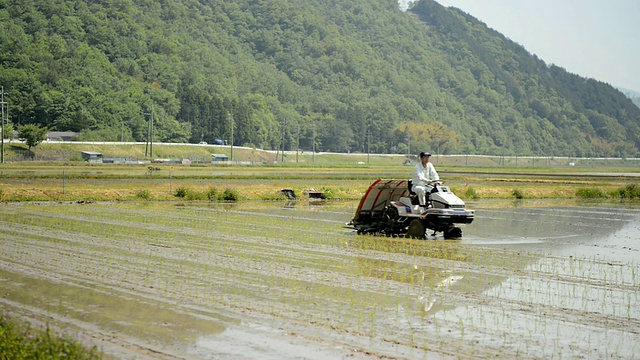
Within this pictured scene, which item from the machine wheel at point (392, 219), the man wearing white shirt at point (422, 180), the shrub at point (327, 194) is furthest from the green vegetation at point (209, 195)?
the man wearing white shirt at point (422, 180)

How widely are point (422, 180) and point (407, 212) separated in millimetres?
1059

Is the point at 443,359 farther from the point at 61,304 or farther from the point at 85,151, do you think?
the point at 85,151

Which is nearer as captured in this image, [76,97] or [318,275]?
[318,275]

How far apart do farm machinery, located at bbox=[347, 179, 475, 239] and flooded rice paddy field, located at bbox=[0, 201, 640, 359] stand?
0.66m

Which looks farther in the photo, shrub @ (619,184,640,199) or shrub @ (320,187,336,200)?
shrub @ (619,184,640,199)

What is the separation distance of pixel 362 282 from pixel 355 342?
4890mm

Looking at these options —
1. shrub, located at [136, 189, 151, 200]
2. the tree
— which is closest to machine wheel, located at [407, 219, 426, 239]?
shrub, located at [136, 189, 151, 200]

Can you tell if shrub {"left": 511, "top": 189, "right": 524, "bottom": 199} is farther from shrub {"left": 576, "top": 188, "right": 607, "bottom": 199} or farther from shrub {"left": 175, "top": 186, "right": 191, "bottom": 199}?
shrub {"left": 175, "top": 186, "right": 191, "bottom": 199}

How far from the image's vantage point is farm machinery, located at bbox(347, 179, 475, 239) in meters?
24.4

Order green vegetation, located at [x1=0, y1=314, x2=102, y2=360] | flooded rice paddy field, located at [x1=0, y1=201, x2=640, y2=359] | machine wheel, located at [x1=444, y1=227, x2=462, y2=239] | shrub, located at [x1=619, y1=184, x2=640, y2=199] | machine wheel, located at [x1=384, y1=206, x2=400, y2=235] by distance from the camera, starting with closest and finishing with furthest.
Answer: green vegetation, located at [x1=0, y1=314, x2=102, y2=360] < flooded rice paddy field, located at [x1=0, y1=201, x2=640, y2=359] < machine wheel, located at [x1=384, y1=206, x2=400, y2=235] < machine wheel, located at [x1=444, y1=227, x2=462, y2=239] < shrub, located at [x1=619, y1=184, x2=640, y2=199]

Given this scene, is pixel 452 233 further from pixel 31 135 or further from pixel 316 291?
pixel 31 135

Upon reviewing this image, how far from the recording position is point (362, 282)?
1656 cm

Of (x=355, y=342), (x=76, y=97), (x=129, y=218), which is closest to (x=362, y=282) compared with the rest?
(x=355, y=342)

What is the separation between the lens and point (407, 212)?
2512cm
